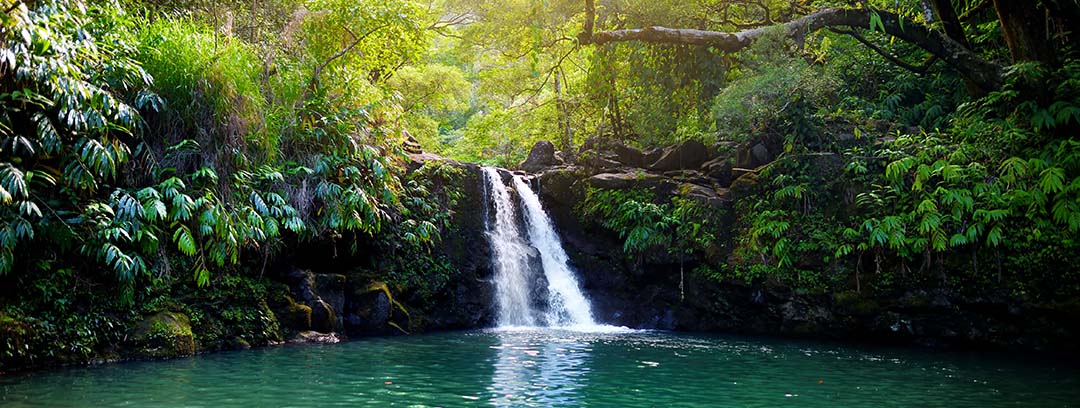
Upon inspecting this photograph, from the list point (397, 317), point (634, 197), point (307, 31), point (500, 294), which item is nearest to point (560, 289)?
point (500, 294)

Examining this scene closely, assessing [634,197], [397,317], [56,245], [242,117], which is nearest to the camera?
[56,245]

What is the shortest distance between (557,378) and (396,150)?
282 inches

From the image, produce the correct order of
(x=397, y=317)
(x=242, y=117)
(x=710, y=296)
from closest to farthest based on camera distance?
1. (x=242, y=117)
2. (x=397, y=317)
3. (x=710, y=296)

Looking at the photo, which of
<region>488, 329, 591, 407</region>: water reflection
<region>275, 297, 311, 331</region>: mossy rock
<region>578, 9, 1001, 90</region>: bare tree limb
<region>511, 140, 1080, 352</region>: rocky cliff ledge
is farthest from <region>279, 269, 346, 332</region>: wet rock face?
<region>578, 9, 1001, 90</region>: bare tree limb

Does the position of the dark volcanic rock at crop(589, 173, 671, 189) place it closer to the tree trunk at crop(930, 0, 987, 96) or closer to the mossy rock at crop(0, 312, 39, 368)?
the tree trunk at crop(930, 0, 987, 96)

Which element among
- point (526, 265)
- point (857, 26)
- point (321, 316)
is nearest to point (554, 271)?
point (526, 265)

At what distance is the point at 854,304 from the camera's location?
41.2ft

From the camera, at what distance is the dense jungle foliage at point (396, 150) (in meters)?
8.15

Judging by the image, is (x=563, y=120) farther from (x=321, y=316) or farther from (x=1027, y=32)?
(x=1027, y=32)

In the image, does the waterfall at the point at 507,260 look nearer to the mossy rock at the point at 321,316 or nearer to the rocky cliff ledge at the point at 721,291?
the rocky cliff ledge at the point at 721,291

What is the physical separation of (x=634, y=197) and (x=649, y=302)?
7.49ft

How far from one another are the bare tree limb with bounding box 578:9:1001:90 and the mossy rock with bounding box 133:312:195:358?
862cm

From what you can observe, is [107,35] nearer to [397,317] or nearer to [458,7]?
[397,317]

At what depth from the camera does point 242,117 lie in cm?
1005
